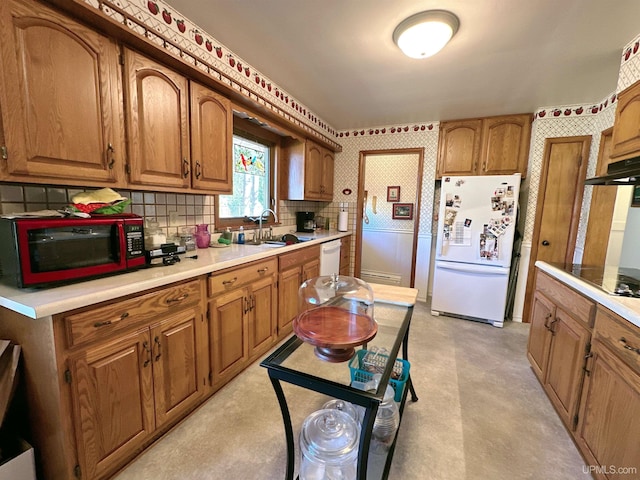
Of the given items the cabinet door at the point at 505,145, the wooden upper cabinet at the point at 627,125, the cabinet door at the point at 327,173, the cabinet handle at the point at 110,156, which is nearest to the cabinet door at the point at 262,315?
the cabinet handle at the point at 110,156

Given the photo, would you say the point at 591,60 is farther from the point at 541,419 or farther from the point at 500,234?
the point at 541,419

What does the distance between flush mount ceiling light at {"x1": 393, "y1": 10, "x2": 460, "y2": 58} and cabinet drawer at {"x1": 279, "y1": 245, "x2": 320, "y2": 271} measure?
1.78 m

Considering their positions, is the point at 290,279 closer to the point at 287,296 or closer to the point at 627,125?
the point at 287,296

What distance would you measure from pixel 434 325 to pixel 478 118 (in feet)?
8.16

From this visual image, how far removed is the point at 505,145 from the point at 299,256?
271 centimetres

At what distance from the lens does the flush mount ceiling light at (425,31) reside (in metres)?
1.60

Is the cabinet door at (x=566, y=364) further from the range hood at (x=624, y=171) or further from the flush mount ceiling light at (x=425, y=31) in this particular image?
the flush mount ceiling light at (x=425, y=31)

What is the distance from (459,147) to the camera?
336 centimetres

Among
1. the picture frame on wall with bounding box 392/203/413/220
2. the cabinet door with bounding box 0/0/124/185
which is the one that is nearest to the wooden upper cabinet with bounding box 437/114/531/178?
the picture frame on wall with bounding box 392/203/413/220

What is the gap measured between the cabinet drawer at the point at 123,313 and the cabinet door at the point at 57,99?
2.03ft

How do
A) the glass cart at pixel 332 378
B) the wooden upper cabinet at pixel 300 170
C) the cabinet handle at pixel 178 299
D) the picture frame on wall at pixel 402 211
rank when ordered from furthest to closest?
the picture frame on wall at pixel 402 211 < the wooden upper cabinet at pixel 300 170 < the cabinet handle at pixel 178 299 < the glass cart at pixel 332 378

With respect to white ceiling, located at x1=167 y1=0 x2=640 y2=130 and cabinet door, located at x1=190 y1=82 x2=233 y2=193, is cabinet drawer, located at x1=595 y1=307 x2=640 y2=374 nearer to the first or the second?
white ceiling, located at x1=167 y1=0 x2=640 y2=130

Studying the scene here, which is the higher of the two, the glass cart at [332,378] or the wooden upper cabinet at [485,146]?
the wooden upper cabinet at [485,146]

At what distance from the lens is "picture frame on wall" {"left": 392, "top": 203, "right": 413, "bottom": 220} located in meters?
4.68
